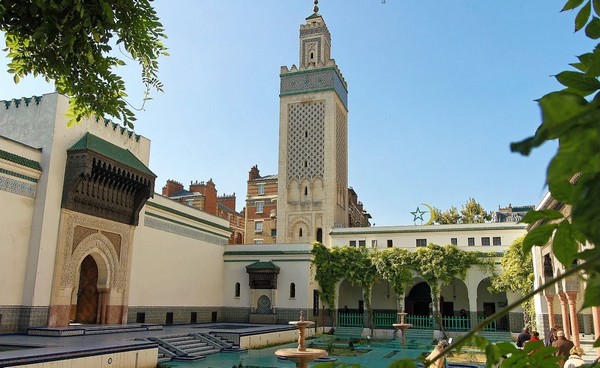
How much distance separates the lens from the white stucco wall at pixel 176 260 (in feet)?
52.3

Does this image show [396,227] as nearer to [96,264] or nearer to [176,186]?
[96,264]

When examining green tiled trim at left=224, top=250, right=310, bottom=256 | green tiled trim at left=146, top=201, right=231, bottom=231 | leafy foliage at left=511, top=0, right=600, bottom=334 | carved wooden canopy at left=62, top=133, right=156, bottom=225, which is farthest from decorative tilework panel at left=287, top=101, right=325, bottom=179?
leafy foliage at left=511, top=0, right=600, bottom=334

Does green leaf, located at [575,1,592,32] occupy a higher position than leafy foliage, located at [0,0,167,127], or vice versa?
leafy foliage, located at [0,0,167,127]

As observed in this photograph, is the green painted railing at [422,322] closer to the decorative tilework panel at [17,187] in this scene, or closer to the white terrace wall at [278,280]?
the white terrace wall at [278,280]

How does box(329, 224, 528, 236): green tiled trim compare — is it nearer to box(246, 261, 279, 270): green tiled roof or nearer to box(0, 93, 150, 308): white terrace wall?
box(246, 261, 279, 270): green tiled roof

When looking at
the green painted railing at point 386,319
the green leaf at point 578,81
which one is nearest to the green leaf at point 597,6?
the green leaf at point 578,81

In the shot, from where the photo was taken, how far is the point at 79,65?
3557 millimetres

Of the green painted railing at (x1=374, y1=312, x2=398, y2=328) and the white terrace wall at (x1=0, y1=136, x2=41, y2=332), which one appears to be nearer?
the white terrace wall at (x1=0, y1=136, x2=41, y2=332)

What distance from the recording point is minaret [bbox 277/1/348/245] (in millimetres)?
25109

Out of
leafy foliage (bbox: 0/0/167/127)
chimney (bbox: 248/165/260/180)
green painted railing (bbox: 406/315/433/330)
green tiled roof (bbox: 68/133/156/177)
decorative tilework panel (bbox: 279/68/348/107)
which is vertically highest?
decorative tilework panel (bbox: 279/68/348/107)

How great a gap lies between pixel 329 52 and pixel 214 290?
568 inches

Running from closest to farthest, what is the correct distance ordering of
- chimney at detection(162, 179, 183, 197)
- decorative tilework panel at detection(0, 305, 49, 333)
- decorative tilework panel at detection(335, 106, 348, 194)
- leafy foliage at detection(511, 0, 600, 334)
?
leafy foliage at detection(511, 0, 600, 334), decorative tilework panel at detection(0, 305, 49, 333), decorative tilework panel at detection(335, 106, 348, 194), chimney at detection(162, 179, 183, 197)

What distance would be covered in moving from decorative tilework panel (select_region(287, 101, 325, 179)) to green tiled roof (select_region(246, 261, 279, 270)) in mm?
6694

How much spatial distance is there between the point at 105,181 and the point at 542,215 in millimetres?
14384
